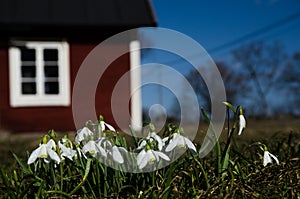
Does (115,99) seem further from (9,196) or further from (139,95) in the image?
(9,196)

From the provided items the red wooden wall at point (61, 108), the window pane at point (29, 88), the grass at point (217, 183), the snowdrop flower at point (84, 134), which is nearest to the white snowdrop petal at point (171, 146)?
the grass at point (217, 183)

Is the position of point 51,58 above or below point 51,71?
above

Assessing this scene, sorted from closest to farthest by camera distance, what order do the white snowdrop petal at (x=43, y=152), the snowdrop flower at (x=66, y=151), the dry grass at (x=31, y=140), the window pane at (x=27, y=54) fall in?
1. the white snowdrop petal at (x=43, y=152)
2. the snowdrop flower at (x=66, y=151)
3. the dry grass at (x=31, y=140)
4. the window pane at (x=27, y=54)

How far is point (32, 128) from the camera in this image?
993 cm

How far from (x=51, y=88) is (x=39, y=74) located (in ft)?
1.24

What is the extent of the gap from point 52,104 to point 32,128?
63 centimetres

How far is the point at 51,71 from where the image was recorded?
10070mm

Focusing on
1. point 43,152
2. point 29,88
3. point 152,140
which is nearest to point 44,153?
point 43,152

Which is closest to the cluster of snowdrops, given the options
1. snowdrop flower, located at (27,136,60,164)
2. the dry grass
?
snowdrop flower, located at (27,136,60,164)

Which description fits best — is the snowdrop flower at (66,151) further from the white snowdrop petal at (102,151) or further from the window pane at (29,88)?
the window pane at (29,88)

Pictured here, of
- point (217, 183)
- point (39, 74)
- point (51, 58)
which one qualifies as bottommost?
point (217, 183)

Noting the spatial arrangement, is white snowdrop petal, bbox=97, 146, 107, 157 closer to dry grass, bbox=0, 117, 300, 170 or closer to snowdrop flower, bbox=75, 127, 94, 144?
snowdrop flower, bbox=75, 127, 94, 144

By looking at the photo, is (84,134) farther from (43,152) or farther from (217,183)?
(217,183)

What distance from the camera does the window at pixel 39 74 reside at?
→ 981 cm
